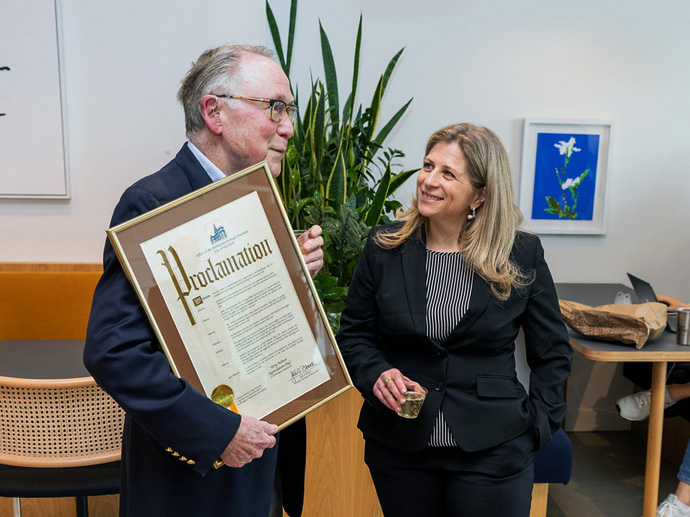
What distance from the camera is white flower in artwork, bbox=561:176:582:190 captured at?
3936 mm

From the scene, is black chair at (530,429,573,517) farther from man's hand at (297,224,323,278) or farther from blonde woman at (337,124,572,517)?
man's hand at (297,224,323,278)

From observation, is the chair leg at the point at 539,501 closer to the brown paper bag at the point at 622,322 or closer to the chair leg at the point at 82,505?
the brown paper bag at the point at 622,322

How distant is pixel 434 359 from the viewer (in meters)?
1.70

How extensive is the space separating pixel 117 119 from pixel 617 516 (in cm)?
320

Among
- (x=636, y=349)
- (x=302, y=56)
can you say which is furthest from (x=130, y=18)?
(x=636, y=349)

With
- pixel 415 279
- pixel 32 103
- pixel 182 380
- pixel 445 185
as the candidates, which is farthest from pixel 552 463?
pixel 32 103

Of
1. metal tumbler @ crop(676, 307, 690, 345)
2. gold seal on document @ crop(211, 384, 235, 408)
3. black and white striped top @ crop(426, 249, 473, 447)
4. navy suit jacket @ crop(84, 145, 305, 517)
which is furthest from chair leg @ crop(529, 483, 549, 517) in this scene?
gold seal on document @ crop(211, 384, 235, 408)

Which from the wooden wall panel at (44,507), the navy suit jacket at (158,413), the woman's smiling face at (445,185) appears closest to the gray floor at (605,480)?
the woman's smiling face at (445,185)

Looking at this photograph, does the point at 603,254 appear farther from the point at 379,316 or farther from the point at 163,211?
the point at 163,211

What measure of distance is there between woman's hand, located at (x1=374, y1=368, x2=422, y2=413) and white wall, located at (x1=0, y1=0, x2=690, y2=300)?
7.85 feet

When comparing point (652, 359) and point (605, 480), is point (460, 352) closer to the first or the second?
point (652, 359)

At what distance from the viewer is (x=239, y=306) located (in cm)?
129

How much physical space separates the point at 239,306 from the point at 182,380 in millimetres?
179

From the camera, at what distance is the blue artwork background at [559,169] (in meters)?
3.90
